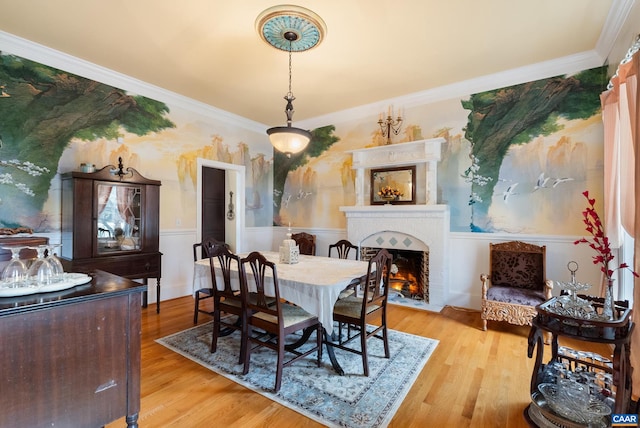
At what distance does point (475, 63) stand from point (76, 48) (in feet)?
14.3

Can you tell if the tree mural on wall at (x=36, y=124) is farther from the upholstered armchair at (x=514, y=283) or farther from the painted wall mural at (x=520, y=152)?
the upholstered armchair at (x=514, y=283)

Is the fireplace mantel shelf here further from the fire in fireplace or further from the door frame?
the door frame

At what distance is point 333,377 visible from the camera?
2373 mm

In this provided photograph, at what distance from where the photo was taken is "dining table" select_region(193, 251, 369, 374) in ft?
7.24

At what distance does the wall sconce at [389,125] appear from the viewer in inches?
183

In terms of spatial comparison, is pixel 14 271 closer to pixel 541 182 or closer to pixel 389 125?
pixel 389 125

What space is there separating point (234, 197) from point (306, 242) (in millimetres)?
1702

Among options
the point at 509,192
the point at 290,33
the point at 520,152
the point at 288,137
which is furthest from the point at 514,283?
the point at 290,33

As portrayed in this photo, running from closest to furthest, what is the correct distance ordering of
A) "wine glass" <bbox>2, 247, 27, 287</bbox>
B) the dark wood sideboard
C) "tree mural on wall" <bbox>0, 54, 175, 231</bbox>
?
1. the dark wood sideboard
2. "wine glass" <bbox>2, 247, 27, 287</bbox>
3. "tree mural on wall" <bbox>0, 54, 175, 231</bbox>

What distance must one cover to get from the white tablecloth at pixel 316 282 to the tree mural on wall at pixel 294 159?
3.00 metres

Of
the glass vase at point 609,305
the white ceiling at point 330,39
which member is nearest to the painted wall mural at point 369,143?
the white ceiling at point 330,39

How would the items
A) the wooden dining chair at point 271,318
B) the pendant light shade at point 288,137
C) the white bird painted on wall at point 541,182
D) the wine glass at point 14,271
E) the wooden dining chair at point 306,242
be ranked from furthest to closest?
the wooden dining chair at point 306,242, the white bird painted on wall at point 541,182, the pendant light shade at point 288,137, the wooden dining chair at point 271,318, the wine glass at point 14,271

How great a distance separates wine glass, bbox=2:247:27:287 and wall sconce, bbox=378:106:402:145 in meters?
4.30

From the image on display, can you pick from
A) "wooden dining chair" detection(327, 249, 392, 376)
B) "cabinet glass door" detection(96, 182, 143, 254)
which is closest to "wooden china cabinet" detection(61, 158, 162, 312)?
"cabinet glass door" detection(96, 182, 143, 254)
